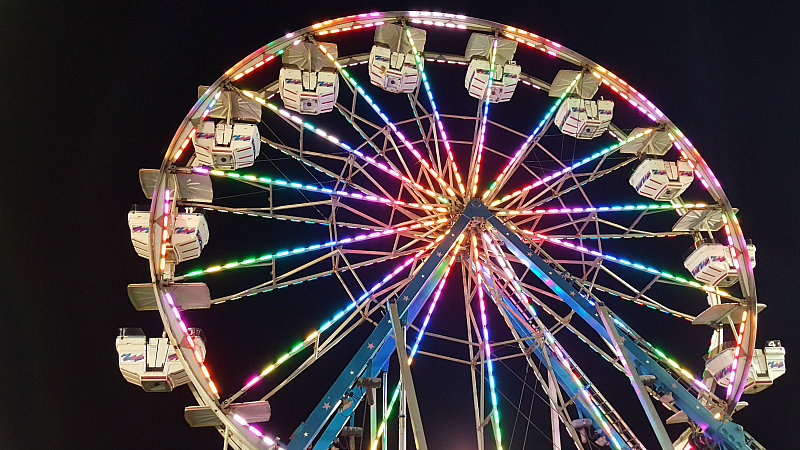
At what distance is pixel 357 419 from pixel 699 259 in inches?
278

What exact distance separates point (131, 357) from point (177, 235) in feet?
6.75

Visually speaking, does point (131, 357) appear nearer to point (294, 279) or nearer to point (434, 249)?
point (294, 279)

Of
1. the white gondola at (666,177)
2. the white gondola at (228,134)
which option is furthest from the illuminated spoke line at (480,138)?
the white gondola at (228,134)

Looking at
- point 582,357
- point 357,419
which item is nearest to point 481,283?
point 357,419

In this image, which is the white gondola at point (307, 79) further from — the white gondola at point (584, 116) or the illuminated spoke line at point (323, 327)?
the white gondola at point (584, 116)

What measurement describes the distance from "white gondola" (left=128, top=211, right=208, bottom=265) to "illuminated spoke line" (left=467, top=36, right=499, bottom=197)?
466 centimetres

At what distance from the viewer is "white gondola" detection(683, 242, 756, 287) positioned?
12500 millimetres

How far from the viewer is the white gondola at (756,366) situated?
1199 centimetres

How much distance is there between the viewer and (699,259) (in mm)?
12773

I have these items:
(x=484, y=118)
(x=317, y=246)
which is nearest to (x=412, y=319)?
(x=317, y=246)

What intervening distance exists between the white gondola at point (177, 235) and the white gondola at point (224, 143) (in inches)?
41.4

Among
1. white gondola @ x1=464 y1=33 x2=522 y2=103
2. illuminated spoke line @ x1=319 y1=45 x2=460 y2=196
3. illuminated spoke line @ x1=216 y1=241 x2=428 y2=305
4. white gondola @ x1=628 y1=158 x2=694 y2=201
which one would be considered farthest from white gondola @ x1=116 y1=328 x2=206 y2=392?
white gondola @ x1=628 y1=158 x2=694 y2=201

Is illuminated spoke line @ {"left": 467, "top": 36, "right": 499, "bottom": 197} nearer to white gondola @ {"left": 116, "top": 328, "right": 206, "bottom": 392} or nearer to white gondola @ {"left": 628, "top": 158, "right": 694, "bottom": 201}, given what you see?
white gondola @ {"left": 628, "top": 158, "right": 694, "bottom": 201}

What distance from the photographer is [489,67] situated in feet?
41.6
